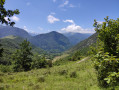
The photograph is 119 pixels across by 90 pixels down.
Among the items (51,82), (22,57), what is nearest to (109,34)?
(51,82)

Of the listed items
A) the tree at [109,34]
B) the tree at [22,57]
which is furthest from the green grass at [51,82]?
the tree at [22,57]

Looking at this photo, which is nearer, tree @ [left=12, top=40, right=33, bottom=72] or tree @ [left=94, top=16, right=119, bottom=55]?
tree @ [left=94, top=16, right=119, bottom=55]

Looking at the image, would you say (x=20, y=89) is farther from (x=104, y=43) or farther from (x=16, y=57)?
(x=16, y=57)

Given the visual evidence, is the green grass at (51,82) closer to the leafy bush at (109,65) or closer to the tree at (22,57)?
the leafy bush at (109,65)

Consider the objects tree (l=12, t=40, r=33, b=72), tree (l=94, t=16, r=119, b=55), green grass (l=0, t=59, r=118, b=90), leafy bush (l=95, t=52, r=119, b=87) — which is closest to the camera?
leafy bush (l=95, t=52, r=119, b=87)

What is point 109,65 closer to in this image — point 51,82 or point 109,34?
point 109,34

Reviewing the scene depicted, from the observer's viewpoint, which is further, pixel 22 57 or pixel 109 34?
pixel 22 57

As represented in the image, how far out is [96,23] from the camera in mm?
6312

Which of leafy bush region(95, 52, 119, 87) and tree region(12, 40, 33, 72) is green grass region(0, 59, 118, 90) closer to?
leafy bush region(95, 52, 119, 87)

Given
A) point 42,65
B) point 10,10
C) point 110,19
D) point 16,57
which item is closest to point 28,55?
point 16,57

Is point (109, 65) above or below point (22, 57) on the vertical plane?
above

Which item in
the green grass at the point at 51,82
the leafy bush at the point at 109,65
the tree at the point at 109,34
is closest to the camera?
the leafy bush at the point at 109,65

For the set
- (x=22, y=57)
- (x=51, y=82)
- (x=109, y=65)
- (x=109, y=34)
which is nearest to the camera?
(x=109, y=65)

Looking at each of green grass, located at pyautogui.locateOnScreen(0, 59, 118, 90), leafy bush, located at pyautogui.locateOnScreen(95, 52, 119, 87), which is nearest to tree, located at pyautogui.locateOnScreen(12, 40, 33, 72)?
green grass, located at pyautogui.locateOnScreen(0, 59, 118, 90)
